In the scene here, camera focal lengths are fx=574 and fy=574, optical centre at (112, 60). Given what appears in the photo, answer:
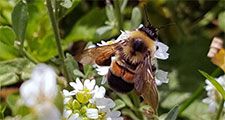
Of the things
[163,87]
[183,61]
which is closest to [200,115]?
[163,87]

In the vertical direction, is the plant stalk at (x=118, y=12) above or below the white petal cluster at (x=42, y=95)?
below

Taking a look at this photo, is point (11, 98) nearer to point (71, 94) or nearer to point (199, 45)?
point (71, 94)

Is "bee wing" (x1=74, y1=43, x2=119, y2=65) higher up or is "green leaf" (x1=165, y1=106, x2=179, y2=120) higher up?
"bee wing" (x1=74, y1=43, x2=119, y2=65)

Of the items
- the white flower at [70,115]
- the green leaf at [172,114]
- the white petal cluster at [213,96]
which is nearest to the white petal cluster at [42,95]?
the white flower at [70,115]

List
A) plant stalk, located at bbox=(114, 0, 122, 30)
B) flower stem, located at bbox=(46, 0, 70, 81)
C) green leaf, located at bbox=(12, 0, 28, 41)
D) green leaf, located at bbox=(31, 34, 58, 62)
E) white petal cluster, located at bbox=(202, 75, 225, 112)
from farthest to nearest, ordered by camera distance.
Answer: green leaf, located at bbox=(31, 34, 58, 62), plant stalk, located at bbox=(114, 0, 122, 30), white petal cluster, located at bbox=(202, 75, 225, 112), green leaf, located at bbox=(12, 0, 28, 41), flower stem, located at bbox=(46, 0, 70, 81)

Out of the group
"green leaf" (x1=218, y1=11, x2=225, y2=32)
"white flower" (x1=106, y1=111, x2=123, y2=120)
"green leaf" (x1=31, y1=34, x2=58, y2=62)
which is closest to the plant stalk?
"green leaf" (x1=31, y1=34, x2=58, y2=62)

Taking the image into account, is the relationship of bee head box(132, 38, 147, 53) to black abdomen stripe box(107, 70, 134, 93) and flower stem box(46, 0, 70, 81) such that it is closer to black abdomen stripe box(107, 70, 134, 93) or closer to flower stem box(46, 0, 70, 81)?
black abdomen stripe box(107, 70, 134, 93)

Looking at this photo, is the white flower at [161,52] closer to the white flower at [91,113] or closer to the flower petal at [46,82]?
the white flower at [91,113]

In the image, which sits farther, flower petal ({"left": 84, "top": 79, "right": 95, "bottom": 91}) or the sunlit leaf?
the sunlit leaf
